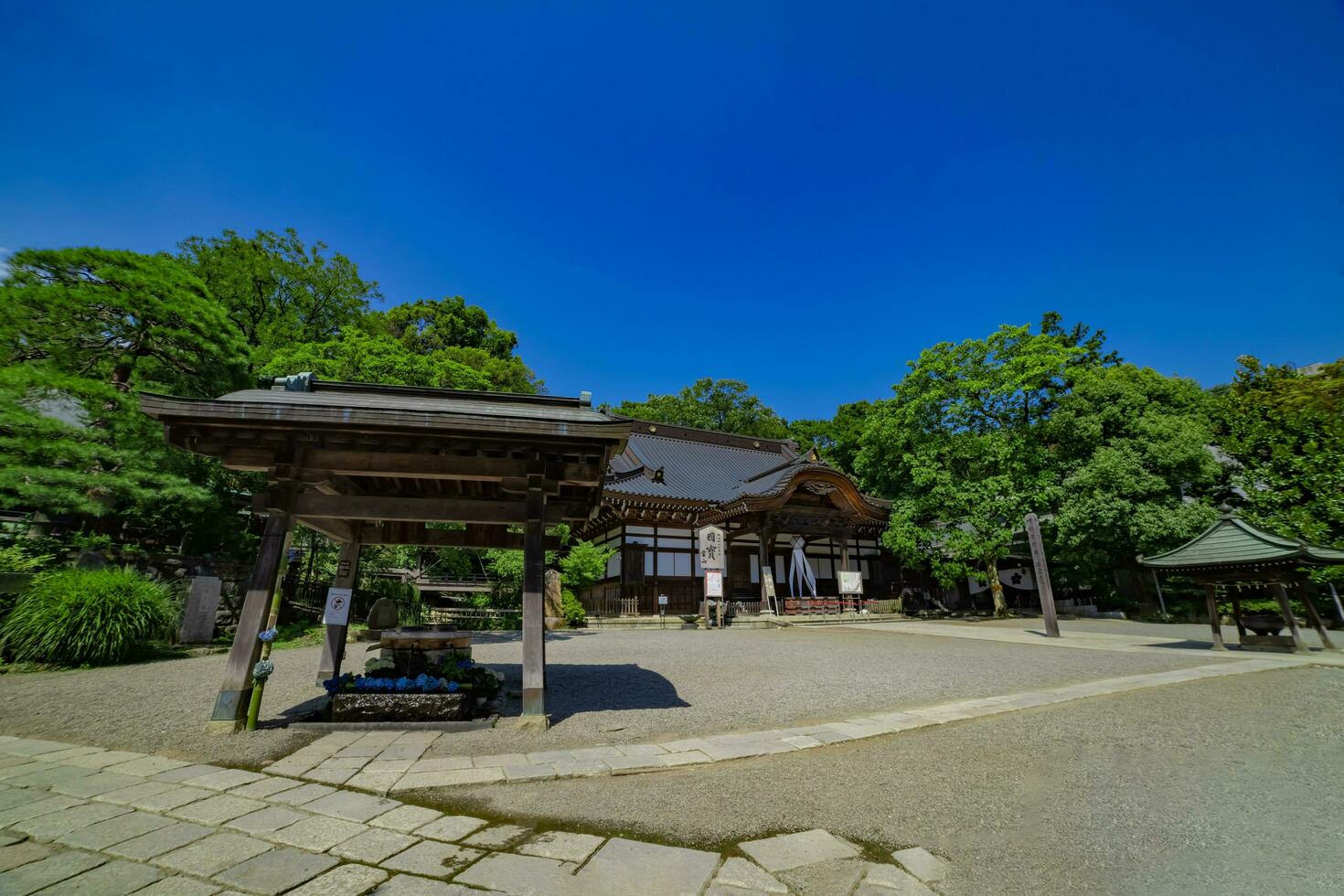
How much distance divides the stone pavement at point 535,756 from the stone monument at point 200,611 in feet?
29.2

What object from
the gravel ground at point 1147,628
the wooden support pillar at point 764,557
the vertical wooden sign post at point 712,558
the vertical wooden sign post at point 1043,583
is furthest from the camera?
the wooden support pillar at point 764,557

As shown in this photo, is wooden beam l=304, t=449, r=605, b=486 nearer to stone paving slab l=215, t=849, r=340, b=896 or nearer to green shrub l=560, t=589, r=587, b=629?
stone paving slab l=215, t=849, r=340, b=896

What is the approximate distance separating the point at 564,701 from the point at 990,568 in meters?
18.7

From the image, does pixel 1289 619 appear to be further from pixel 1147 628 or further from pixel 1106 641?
pixel 1147 628

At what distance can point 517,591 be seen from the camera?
18.0m

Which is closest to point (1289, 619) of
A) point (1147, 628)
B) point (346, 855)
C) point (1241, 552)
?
point (1241, 552)

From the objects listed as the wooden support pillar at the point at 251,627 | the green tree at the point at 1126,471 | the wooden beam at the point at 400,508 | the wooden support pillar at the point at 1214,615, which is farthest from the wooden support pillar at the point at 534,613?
the green tree at the point at 1126,471

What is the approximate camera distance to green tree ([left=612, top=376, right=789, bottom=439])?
3938 centimetres

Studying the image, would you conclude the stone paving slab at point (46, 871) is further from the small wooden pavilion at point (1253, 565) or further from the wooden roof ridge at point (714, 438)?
the wooden roof ridge at point (714, 438)

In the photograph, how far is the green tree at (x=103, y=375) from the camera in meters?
9.76

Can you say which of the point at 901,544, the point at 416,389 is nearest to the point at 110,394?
the point at 416,389

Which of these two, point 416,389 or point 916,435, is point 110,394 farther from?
point 916,435

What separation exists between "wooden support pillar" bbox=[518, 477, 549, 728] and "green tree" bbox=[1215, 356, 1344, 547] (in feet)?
61.4

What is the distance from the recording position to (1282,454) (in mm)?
15945
